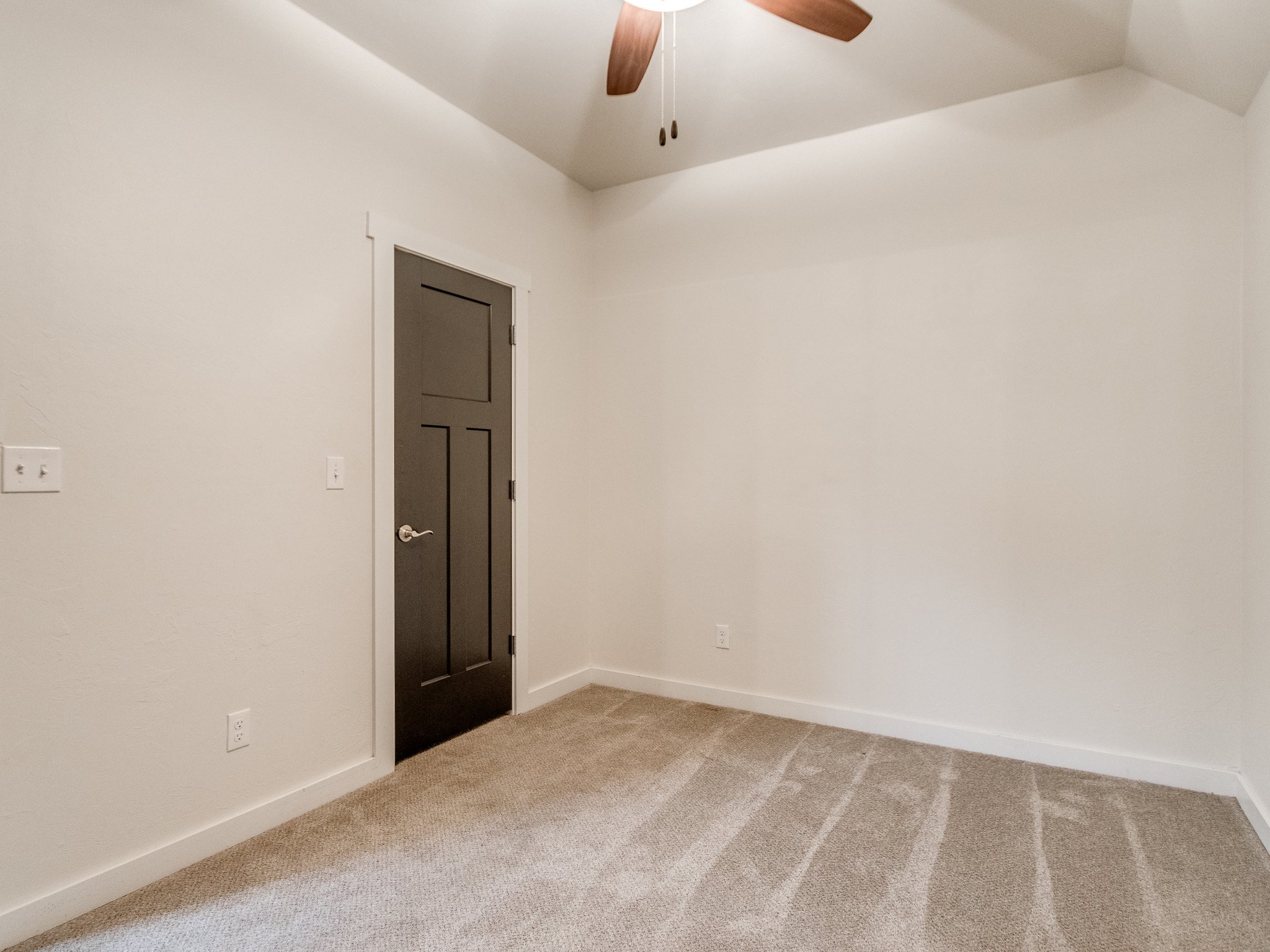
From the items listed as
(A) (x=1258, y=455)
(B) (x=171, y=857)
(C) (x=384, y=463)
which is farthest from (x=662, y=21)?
(B) (x=171, y=857)

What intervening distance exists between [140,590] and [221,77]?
1553 millimetres

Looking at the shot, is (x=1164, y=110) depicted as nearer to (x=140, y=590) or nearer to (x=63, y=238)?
(x=63, y=238)

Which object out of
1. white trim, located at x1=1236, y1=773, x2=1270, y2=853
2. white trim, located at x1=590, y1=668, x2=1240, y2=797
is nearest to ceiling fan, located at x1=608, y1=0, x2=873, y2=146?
white trim, located at x1=590, y1=668, x2=1240, y2=797

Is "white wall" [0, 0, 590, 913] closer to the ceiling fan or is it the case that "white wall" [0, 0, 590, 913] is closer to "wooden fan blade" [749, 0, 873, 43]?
the ceiling fan

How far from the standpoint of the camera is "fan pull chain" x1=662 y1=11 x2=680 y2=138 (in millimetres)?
2404

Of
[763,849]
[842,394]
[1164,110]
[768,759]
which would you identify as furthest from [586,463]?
[1164,110]

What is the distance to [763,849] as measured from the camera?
2.11 metres

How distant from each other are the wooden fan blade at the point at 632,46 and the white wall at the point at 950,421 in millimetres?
1313

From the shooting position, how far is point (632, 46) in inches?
80.5

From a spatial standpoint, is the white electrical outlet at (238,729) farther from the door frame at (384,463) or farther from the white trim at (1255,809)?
the white trim at (1255,809)

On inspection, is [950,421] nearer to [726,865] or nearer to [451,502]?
[726,865]

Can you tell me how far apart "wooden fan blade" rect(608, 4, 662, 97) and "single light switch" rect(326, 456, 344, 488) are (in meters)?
1.55

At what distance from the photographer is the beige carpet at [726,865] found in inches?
67.8

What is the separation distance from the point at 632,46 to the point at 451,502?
1837mm
